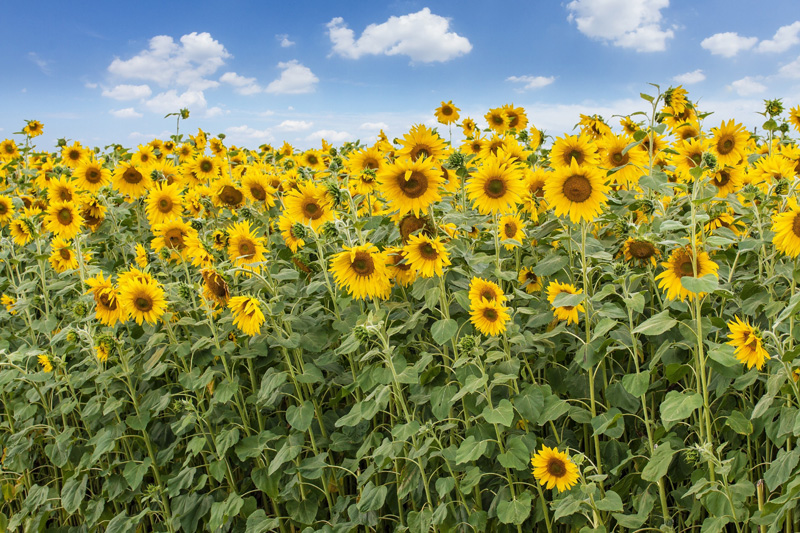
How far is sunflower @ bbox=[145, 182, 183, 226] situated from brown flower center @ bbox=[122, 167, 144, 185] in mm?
607

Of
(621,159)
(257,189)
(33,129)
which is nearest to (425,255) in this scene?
(621,159)

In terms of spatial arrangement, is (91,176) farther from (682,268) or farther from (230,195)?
(682,268)

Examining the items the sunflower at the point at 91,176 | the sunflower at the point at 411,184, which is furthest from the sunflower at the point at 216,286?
the sunflower at the point at 91,176

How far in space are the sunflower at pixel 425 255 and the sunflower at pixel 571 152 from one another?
658mm

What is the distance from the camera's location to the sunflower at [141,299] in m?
2.89

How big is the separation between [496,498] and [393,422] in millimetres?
614

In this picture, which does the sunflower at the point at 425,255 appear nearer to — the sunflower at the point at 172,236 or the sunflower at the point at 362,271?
the sunflower at the point at 362,271

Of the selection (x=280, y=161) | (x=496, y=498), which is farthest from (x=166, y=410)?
(x=280, y=161)

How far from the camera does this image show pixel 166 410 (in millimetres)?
3602

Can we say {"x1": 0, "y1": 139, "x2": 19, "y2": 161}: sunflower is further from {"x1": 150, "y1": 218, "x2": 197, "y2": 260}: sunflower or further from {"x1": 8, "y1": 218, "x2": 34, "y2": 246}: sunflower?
{"x1": 150, "y1": 218, "x2": 197, "y2": 260}: sunflower

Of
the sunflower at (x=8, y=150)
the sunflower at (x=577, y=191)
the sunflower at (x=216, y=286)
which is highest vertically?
the sunflower at (x=8, y=150)

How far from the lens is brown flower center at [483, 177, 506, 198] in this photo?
8.37 ft

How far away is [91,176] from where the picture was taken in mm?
4832

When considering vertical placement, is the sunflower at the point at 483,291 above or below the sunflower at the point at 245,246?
below
